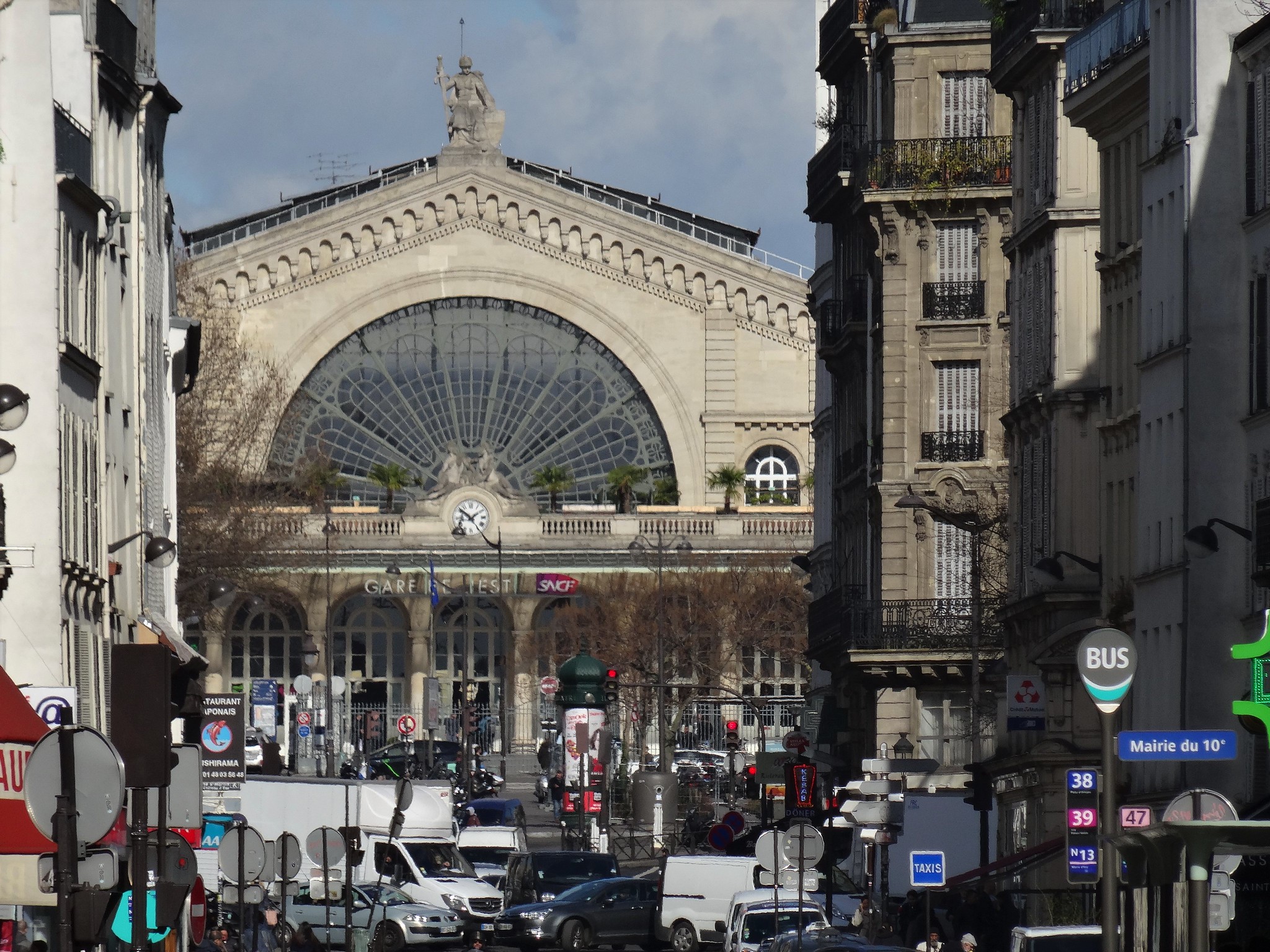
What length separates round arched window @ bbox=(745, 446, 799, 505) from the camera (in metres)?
113

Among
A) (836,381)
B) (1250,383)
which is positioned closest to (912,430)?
(836,381)

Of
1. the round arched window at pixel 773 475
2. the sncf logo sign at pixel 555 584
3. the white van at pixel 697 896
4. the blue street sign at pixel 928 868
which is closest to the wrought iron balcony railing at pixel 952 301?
the white van at pixel 697 896

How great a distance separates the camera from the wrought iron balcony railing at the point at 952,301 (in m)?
51.5

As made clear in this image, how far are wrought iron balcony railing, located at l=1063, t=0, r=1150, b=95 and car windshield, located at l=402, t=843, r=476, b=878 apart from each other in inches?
692

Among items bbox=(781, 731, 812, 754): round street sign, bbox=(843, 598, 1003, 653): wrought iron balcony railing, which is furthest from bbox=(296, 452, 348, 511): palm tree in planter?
bbox=(843, 598, 1003, 653): wrought iron balcony railing

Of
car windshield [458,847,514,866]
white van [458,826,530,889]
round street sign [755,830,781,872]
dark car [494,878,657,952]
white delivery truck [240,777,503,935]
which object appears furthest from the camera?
white van [458,826,530,889]

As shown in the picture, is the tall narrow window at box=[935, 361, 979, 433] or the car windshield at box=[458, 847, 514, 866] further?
the car windshield at box=[458, 847, 514, 866]

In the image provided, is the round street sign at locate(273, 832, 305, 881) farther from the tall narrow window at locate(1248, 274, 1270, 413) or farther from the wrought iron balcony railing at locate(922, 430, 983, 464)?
the wrought iron balcony railing at locate(922, 430, 983, 464)

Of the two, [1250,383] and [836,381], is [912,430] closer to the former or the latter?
[836,381]

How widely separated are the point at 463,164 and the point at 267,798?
64.9 metres

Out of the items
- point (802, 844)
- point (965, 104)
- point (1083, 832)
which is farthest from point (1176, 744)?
point (965, 104)

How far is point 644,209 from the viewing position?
11488 centimetres

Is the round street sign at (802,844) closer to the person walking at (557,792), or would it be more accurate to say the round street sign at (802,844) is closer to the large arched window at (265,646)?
the person walking at (557,792)

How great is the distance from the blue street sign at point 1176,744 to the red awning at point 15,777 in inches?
309
